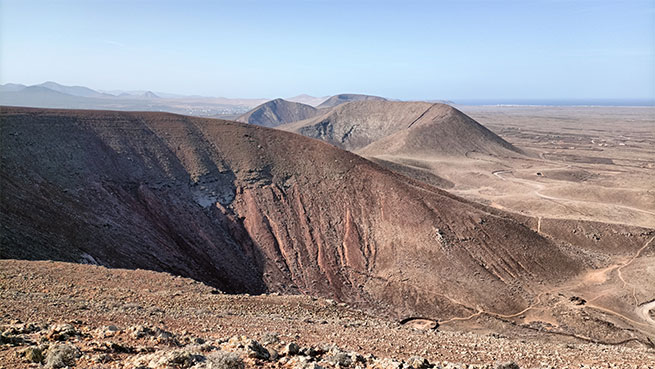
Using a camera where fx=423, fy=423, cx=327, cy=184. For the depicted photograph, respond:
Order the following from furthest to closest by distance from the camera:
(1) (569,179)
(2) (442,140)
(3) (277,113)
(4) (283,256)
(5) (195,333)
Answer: (3) (277,113), (2) (442,140), (1) (569,179), (4) (283,256), (5) (195,333)

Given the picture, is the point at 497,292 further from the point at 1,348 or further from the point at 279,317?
the point at 1,348

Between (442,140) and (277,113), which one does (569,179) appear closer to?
(442,140)

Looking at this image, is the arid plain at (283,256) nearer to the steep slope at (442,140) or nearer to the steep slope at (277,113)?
the steep slope at (442,140)

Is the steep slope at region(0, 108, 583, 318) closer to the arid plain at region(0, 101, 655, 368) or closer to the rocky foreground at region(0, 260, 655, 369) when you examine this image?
the arid plain at region(0, 101, 655, 368)

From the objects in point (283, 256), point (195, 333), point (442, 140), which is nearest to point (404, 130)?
point (442, 140)

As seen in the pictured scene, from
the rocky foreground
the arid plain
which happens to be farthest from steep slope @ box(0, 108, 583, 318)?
the rocky foreground

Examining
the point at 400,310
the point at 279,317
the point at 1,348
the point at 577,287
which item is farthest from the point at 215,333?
the point at 577,287
